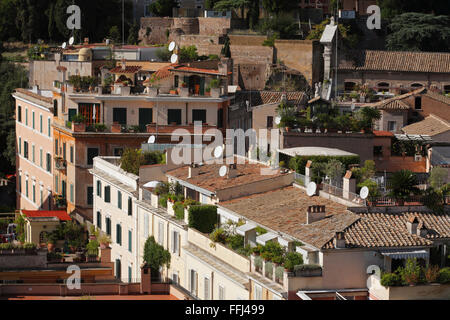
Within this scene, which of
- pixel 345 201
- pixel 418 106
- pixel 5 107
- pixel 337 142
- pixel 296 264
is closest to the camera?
pixel 296 264

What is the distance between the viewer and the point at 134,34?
6881 centimetres

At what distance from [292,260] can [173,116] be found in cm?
1859

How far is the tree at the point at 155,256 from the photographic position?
3012 cm

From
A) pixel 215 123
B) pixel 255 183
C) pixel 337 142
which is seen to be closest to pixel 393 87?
pixel 215 123

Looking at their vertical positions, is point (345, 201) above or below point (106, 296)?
above

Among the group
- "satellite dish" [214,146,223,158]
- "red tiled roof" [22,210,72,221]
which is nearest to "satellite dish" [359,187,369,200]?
"satellite dish" [214,146,223,158]

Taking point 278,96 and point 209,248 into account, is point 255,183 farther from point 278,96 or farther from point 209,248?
point 278,96

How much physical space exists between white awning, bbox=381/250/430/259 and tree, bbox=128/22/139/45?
42515 millimetres

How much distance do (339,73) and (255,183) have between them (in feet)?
86.5

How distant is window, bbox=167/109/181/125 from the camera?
42.2 metres

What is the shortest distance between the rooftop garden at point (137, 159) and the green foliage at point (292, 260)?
430 inches

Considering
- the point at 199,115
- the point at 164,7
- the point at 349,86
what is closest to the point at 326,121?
the point at 199,115

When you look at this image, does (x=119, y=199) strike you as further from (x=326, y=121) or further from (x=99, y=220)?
(x=326, y=121)

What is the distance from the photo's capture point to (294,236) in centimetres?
2528
